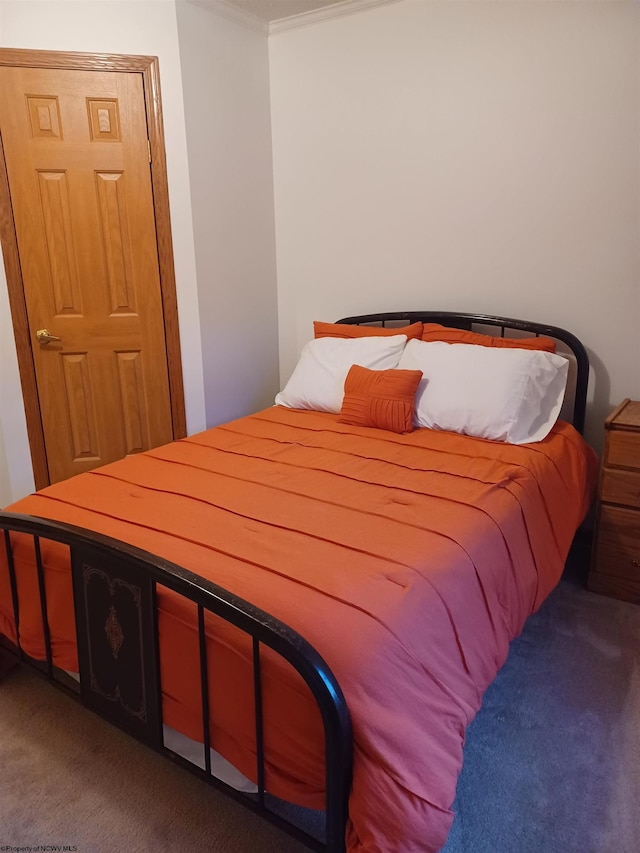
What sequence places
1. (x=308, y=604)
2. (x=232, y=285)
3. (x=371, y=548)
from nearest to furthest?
(x=308, y=604) < (x=371, y=548) < (x=232, y=285)

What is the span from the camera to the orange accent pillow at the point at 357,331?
2.84 metres

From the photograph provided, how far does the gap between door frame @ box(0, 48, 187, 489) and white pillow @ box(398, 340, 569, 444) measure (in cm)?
133

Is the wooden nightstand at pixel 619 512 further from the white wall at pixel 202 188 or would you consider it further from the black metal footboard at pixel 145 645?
the white wall at pixel 202 188

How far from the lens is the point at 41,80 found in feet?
8.89

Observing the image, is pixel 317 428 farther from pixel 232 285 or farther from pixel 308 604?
pixel 308 604

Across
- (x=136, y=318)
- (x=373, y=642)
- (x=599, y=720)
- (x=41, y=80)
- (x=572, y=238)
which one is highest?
(x=41, y=80)

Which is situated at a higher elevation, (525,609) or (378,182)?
(378,182)

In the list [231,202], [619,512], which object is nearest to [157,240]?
[231,202]

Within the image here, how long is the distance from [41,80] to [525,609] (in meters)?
2.93

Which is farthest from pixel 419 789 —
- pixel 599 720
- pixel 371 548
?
pixel 599 720

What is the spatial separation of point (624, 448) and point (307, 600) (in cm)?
152

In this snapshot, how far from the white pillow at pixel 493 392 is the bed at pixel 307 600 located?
0.03m

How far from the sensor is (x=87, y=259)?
9.64 ft

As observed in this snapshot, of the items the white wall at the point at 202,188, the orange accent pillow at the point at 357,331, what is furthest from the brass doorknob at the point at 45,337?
the orange accent pillow at the point at 357,331
